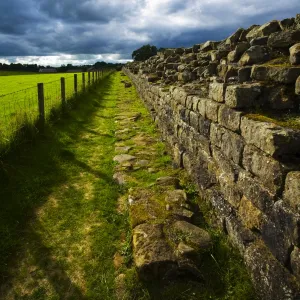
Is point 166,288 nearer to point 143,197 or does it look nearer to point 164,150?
point 143,197

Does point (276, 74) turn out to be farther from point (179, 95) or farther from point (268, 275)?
point (179, 95)

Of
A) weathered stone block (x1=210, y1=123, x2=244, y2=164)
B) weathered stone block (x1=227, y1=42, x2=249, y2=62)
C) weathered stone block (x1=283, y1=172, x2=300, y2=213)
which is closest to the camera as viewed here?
weathered stone block (x1=283, y1=172, x2=300, y2=213)

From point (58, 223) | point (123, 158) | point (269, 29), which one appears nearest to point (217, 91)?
point (269, 29)

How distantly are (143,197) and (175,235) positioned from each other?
1.21 m

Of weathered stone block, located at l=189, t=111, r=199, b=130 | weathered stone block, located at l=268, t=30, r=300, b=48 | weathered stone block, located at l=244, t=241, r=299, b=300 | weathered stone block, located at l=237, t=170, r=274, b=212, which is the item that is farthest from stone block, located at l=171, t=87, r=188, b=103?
weathered stone block, located at l=244, t=241, r=299, b=300

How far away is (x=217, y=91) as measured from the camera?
182 inches

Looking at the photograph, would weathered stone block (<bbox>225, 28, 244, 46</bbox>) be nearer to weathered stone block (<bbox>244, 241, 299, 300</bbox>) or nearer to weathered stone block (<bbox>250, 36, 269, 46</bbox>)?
weathered stone block (<bbox>250, 36, 269, 46</bbox>)

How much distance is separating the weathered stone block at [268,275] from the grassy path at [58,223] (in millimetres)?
1640

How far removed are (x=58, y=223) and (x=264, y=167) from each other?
10.9 feet

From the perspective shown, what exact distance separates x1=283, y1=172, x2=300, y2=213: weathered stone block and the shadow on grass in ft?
8.11

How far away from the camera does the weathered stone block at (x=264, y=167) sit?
9.55ft

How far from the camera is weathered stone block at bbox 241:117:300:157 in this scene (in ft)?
9.57

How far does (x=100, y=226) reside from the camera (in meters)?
4.71

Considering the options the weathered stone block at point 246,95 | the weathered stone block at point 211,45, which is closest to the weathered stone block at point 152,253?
the weathered stone block at point 246,95
